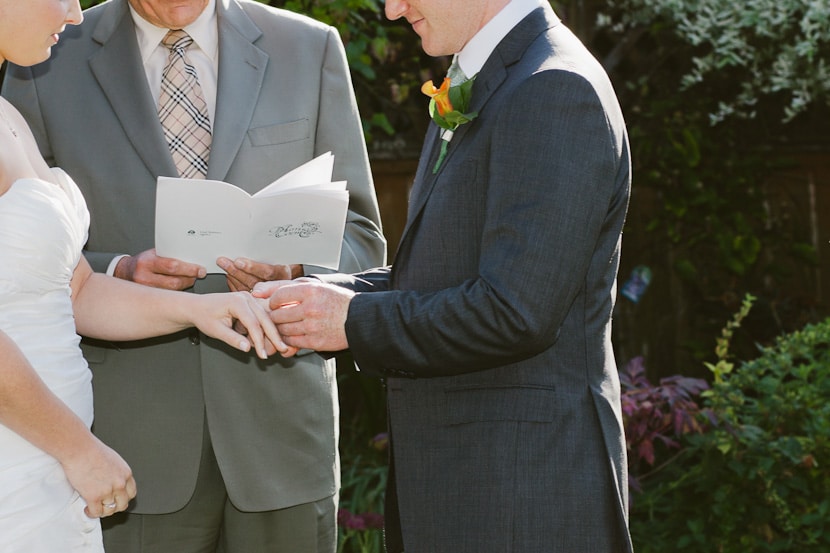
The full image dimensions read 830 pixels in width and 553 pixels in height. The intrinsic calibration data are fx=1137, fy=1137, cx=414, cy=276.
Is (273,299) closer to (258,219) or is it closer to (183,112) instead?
(258,219)

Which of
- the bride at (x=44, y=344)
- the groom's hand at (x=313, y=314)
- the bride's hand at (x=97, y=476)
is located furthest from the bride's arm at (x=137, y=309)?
the bride's hand at (x=97, y=476)

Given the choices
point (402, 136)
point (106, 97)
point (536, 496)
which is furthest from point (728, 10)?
point (536, 496)

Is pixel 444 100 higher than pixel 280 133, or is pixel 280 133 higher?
pixel 444 100

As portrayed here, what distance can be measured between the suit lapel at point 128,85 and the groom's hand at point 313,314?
2.04 ft

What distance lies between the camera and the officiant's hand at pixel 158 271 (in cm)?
267

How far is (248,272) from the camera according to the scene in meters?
2.66

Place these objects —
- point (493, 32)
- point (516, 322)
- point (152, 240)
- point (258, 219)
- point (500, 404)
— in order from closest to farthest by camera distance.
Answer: point (516, 322), point (500, 404), point (493, 32), point (258, 219), point (152, 240)

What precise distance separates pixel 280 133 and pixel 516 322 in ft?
3.51

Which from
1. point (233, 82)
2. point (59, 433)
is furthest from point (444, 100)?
point (59, 433)

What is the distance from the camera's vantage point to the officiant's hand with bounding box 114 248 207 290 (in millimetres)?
2666

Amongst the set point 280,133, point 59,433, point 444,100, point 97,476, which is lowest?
point 97,476

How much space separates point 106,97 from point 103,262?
423 mm

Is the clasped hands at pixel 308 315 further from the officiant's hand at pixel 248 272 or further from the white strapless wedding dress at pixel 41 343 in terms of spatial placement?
the white strapless wedding dress at pixel 41 343

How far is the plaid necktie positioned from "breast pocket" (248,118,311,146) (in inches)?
4.9
